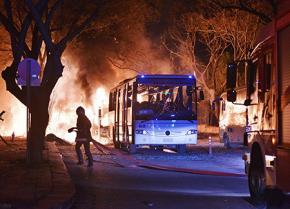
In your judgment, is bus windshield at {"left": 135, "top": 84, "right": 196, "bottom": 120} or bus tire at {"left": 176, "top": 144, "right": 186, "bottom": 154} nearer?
bus windshield at {"left": 135, "top": 84, "right": 196, "bottom": 120}

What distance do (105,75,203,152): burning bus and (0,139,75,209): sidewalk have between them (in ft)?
22.3

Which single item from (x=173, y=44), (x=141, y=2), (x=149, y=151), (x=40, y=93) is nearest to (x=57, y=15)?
(x=141, y=2)

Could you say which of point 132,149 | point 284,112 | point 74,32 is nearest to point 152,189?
point 284,112

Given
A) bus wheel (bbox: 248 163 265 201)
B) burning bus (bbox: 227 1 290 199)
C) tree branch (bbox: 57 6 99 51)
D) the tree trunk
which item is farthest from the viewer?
tree branch (bbox: 57 6 99 51)

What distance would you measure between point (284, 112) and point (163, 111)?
1597 centimetres

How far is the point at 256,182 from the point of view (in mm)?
11758

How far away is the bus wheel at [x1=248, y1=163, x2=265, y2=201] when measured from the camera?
11.4 metres

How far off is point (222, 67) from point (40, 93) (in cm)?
3171

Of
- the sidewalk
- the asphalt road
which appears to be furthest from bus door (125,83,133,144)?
the sidewalk

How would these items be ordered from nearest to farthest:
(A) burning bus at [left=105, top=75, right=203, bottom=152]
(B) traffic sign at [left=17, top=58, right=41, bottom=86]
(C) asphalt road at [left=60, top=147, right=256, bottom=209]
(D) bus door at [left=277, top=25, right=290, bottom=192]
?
1. (D) bus door at [left=277, top=25, right=290, bottom=192]
2. (C) asphalt road at [left=60, top=147, right=256, bottom=209]
3. (B) traffic sign at [left=17, top=58, right=41, bottom=86]
4. (A) burning bus at [left=105, top=75, right=203, bottom=152]

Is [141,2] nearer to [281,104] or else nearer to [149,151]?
[149,151]

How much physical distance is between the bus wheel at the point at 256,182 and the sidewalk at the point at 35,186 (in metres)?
3.46

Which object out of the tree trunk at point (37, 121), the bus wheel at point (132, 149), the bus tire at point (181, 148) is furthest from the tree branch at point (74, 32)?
the bus tire at point (181, 148)

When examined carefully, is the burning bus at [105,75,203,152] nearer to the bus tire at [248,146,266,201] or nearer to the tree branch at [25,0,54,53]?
the tree branch at [25,0,54,53]
